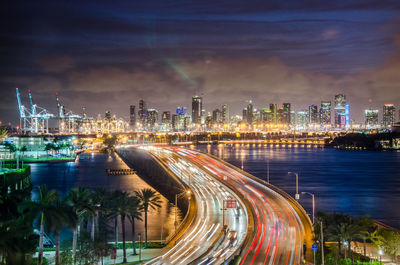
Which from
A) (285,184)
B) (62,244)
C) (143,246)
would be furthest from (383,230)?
(285,184)

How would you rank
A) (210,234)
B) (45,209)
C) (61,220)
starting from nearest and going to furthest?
(61,220), (45,209), (210,234)

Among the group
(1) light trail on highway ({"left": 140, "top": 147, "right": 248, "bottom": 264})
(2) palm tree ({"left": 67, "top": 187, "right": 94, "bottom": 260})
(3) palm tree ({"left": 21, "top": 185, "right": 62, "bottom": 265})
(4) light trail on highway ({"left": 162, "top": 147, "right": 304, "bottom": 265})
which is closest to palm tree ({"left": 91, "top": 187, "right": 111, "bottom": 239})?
(2) palm tree ({"left": 67, "top": 187, "right": 94, "bottom": 260})

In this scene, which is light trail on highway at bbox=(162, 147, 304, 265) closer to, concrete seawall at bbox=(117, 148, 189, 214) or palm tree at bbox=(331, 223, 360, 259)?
palm tree at bbox=(331, 223, 360, 259)

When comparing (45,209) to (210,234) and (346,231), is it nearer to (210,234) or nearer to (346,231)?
(210,234)

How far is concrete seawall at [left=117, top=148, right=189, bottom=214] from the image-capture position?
4756 cm

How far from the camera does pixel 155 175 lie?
68.7m

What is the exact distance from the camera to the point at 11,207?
81.6 ft

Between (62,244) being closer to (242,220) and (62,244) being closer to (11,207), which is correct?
(11,207)

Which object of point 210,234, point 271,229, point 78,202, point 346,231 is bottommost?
point 210,234

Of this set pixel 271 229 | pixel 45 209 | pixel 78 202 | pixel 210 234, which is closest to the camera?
pixel 45 209

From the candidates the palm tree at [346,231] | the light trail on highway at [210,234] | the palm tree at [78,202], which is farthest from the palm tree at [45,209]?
the palm tree at [346,231]

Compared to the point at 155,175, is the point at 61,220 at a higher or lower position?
higher

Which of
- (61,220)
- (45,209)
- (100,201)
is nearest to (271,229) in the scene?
(100,201)

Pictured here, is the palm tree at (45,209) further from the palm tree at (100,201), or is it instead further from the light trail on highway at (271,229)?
the light trail on highway at (271,229)
